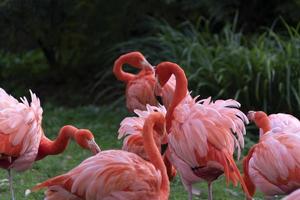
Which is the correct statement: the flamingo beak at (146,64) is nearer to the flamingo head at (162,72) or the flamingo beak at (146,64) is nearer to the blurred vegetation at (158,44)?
the flamingo head at (162,72)

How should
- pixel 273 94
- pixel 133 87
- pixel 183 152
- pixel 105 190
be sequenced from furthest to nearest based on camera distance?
pixel 273 94, pixel 133 87, pixel 183 152, pixel 105 190

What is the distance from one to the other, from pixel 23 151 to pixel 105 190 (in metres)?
1.14

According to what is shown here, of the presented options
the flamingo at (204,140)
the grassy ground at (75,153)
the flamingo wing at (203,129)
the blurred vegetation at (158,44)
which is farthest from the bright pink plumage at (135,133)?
the blurred vegetation at (158,44)

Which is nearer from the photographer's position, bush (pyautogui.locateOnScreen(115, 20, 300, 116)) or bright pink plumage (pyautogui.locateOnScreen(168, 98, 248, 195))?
bright pink plumage (pyautogui.locateOnScreen(168, 98, 248, 195))

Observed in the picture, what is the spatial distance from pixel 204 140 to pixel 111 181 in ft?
2.60

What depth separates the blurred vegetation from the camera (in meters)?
8.18

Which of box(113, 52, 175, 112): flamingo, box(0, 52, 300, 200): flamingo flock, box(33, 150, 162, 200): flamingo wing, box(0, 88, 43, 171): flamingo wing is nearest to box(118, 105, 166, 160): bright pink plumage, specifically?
box(0, 52, 300, 200): flamingo flock

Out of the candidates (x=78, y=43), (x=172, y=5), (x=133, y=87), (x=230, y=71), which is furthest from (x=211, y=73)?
(x=78, y=43)

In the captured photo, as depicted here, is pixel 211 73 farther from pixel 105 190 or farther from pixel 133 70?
pixel 105 190

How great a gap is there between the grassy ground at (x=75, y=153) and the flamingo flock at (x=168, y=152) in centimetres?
42

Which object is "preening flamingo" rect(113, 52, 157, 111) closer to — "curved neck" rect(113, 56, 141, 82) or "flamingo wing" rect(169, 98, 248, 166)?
"curved neck" rect(113, 56, 141, 82)

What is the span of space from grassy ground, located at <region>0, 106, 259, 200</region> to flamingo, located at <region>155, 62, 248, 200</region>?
104 cm

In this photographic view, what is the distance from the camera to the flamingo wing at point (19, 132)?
5.20 m

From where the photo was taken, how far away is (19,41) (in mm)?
10609
